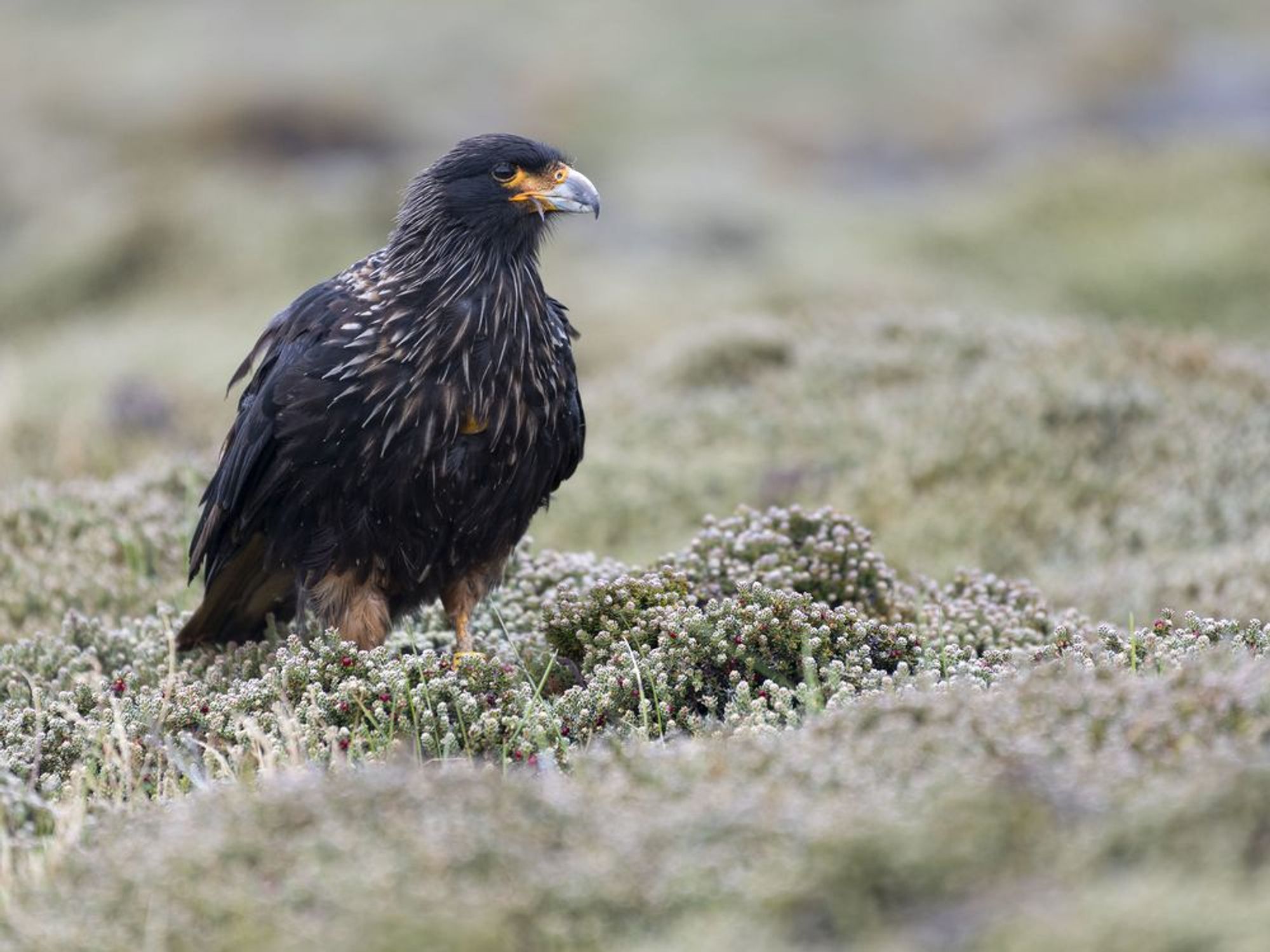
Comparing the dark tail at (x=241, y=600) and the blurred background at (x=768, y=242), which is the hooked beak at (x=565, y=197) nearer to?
the dark tail at (x=241, y=600)

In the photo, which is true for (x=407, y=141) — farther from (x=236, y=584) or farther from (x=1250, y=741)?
(x=1250, y=741)

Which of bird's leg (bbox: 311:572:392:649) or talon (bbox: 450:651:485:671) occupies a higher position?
bird's leg (bbox: 311:572:392:649)

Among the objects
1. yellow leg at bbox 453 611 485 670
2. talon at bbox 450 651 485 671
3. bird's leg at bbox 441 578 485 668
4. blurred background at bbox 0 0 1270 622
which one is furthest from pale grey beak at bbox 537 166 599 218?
blurred background at bbox 0 0 1270 622

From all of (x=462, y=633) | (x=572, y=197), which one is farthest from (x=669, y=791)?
(x=572, y=197)

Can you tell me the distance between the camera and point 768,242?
21359mm

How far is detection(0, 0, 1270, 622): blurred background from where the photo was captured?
8711 mm

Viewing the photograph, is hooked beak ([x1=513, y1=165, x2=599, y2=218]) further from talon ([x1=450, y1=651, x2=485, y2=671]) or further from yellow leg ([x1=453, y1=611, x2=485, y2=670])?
talon ([x1=450, y1=651, x2=485, y2=671])

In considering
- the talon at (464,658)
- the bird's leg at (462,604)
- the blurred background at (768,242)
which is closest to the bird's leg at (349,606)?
the bird's leg at (462,604)

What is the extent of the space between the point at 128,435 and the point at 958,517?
5770mm

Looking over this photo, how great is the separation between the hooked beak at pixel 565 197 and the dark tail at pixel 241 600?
1.57 meters

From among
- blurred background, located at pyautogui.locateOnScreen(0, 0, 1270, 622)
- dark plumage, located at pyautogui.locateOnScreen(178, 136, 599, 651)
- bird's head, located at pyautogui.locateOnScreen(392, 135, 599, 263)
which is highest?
blurred background, located at pyautogui.locateOnScreen(0, 0, 1270, 622)

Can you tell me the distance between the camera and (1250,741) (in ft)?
10.7

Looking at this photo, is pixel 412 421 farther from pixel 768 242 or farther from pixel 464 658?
pixel 768 242

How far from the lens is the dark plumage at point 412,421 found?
17.8 feet
